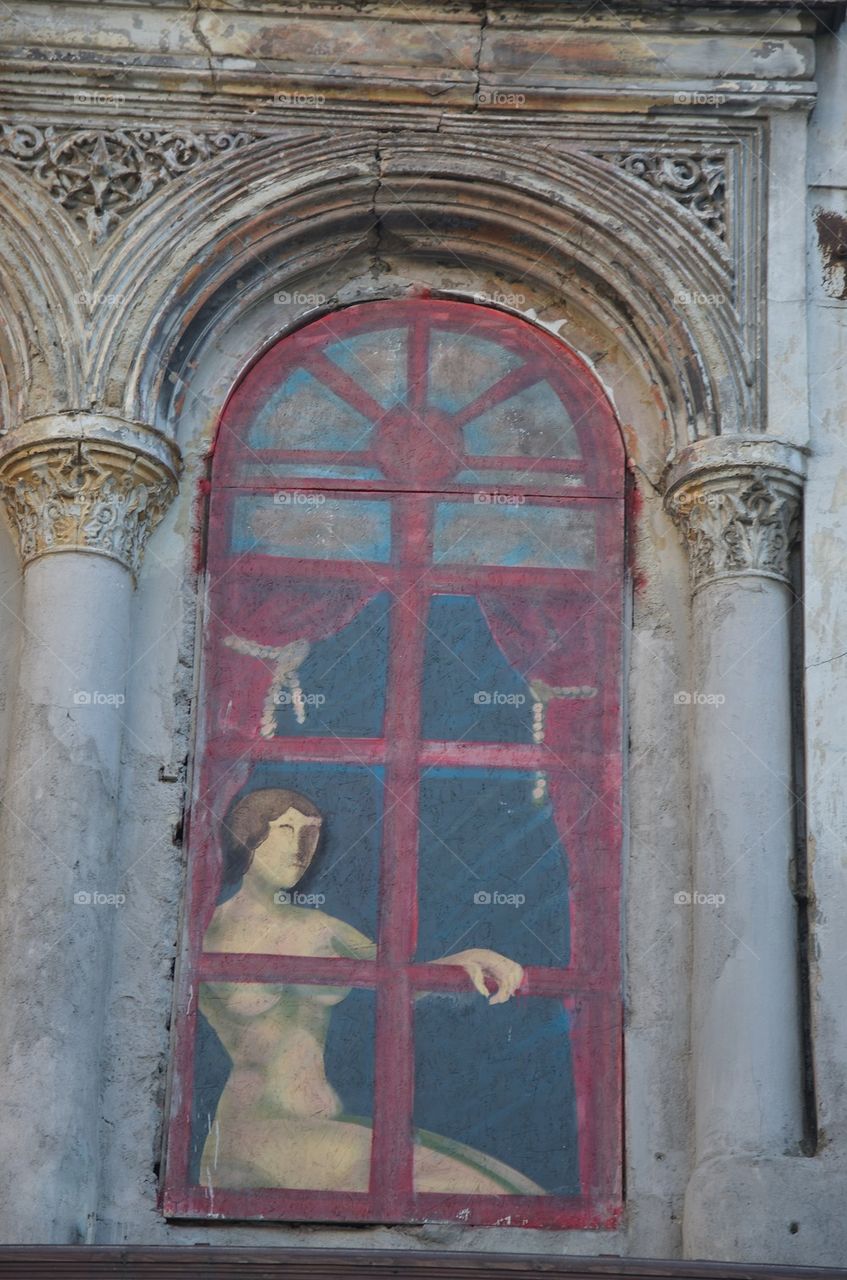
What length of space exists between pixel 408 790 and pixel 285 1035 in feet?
3.28

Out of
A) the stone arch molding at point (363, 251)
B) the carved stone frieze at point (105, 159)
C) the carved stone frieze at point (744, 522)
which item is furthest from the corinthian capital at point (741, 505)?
the carved stone frieze at point (105, 159)

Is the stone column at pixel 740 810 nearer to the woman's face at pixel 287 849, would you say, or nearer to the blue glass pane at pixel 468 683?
the blue glass pane at pixel 468 683

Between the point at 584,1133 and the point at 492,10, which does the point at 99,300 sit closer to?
the point at 492,10

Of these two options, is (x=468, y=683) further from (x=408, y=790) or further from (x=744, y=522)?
(x=744, y=522)

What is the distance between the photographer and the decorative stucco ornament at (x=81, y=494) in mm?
8180

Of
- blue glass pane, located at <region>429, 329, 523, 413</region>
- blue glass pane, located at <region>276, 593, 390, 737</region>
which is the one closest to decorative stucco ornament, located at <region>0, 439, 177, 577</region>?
blue glass pane, located at <region>276, 593, 390, 737</region>

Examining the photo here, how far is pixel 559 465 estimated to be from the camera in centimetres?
867

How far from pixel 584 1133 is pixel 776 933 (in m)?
0.97

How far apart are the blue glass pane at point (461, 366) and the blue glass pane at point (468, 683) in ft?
2.82

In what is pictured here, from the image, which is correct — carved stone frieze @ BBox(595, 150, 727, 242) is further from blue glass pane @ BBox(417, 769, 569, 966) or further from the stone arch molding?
blue glass pane @ BBox(417, 769, 569, 966)

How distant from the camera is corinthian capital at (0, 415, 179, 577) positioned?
8.18 meters

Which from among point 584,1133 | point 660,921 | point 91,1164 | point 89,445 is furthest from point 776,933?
point 89,445

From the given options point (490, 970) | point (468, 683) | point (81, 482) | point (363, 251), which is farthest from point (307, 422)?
point (490, 970)

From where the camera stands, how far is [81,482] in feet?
27.0
